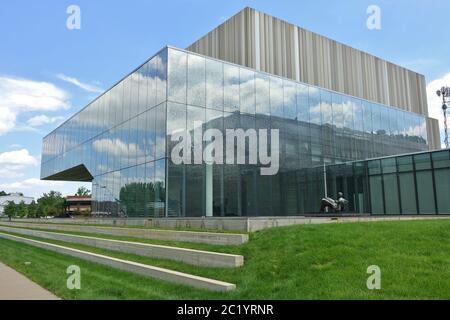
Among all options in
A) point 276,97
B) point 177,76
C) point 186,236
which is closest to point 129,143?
point 177,76

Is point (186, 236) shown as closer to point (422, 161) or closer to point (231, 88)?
point (231, 88)

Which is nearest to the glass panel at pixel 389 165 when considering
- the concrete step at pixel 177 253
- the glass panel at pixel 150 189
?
the glass panel at pixel 150 189

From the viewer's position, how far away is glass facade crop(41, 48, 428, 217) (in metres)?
27.1

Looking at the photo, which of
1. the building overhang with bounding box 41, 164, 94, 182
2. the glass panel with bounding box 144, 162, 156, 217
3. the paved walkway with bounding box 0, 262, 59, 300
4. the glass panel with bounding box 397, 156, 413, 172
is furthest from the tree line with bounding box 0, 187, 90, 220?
the paved walkway with bounding box 0, 262, 59, 300

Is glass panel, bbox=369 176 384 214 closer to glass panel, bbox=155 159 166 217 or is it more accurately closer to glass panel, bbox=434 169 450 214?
glass panel, bbox=434 169 450 214

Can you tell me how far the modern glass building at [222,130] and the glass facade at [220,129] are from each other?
0.25ft

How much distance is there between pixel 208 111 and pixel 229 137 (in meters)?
2.43

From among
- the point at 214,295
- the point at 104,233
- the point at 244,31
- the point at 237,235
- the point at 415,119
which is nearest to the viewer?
the point at 214,295

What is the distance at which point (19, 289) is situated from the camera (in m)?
10.1

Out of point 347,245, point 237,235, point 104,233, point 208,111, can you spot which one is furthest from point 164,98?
point 347,245

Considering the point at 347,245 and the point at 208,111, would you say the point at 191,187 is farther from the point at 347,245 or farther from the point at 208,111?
the point at 347,245

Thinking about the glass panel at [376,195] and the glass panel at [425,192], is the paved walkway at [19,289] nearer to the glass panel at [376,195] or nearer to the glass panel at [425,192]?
the glass panel at [425,192]

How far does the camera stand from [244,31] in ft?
113

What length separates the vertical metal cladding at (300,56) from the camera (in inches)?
1357
